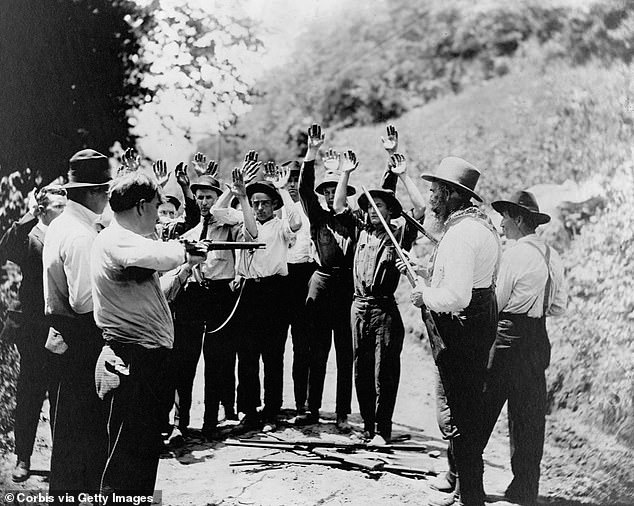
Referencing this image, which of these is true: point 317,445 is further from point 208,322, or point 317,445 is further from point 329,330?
point 208,322

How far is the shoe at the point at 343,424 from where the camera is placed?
490cm

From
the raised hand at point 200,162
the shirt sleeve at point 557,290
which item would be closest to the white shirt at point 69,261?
the raised hand at point 200,162

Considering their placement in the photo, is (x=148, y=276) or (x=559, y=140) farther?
(x=559, y=140)

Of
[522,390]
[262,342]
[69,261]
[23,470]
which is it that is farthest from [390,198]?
[23,470]

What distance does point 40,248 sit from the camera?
4.87 meters

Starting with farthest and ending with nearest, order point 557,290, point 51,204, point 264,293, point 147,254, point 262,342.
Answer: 1. point 264,293
2. point 262,342
3. point 51,204
4. point 557,290
5. point 147,254

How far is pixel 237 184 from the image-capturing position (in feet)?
16.4

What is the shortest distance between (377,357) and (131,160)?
7.42 ft

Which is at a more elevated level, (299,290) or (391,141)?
(391,141)

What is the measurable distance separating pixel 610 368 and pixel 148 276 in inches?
131

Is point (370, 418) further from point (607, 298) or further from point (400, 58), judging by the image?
point (400, 58)

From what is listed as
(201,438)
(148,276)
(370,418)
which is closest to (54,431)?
(201,438)

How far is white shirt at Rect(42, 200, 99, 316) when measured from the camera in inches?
177

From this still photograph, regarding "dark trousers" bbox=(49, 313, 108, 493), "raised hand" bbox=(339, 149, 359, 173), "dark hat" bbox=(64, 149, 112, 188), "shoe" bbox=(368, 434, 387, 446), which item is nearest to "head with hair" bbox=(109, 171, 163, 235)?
"dark hat" bbox=(64, 149, 112, 188)
